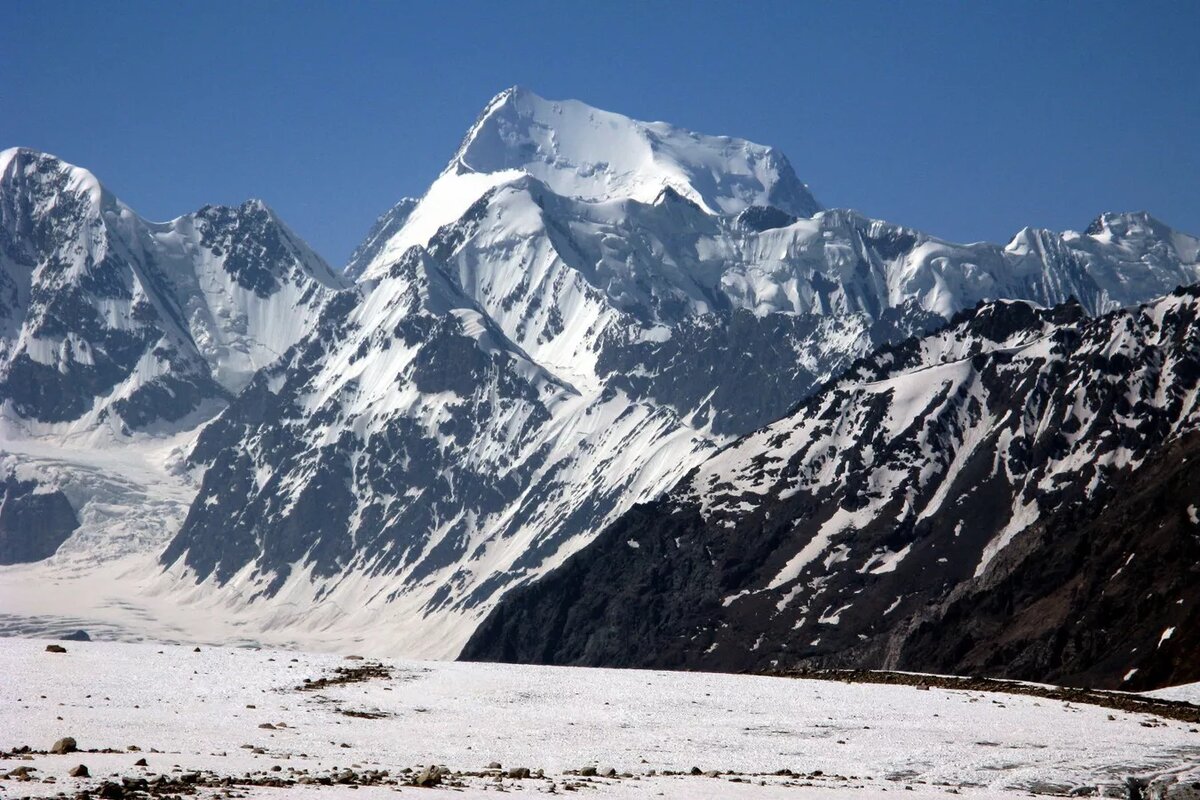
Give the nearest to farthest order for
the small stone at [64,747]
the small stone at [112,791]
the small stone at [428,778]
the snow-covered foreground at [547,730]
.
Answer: the small stone at [112,791], the small stone at [428,778], the small stone at [64,747], the snow-covered foreground at [547,730]

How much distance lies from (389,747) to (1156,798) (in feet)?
78.7

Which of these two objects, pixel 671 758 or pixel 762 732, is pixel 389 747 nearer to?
pixel 671 758

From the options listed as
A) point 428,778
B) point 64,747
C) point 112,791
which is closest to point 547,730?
point 428,778

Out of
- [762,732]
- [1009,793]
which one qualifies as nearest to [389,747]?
[762,732]

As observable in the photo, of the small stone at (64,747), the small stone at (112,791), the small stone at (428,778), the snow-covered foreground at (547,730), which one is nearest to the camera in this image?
the small stone at (112,791)

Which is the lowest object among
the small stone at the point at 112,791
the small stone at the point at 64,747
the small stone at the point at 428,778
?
the small stone at the point at 112,791

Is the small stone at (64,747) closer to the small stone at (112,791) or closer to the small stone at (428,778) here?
the small stone at (112,791)

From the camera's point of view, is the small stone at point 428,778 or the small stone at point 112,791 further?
the small stone at point 428,778

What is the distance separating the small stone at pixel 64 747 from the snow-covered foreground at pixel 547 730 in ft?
1.66

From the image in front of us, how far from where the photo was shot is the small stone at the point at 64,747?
5344 centimetres

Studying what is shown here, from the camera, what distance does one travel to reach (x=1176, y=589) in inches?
7672

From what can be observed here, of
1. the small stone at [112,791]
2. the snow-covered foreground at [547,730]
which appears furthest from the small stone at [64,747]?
the small stone at [112,791]

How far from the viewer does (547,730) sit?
63.7 meters

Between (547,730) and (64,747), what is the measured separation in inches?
685
